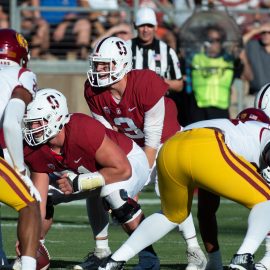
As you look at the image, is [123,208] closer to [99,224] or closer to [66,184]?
[66,184]

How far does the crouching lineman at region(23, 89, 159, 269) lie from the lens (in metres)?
6.65

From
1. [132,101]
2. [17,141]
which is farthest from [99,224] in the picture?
[17,141]

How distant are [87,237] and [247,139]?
9.71 ft

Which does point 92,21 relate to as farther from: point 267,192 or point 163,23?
point 267,192

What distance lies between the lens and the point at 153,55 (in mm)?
10828

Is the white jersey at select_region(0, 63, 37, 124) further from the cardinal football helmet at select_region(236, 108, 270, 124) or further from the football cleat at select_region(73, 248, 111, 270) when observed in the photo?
the cardinal football helmet at select_region(236, 108, 270, 124)

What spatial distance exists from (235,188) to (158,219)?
0.59 metres

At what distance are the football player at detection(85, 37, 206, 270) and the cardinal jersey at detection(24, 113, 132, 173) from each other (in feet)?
2.28

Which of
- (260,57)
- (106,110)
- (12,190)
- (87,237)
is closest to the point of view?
(12,190)

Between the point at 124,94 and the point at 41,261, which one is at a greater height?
the point at 124,94

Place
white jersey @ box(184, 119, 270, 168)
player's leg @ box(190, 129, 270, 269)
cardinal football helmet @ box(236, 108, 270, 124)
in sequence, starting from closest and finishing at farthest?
1. player's leg @ box(190, 129, 270, 269)
2. white jersey @ box(184, 119, 270, 168)
3. cardinal football helmet @ box(236, 108, 270, 124)

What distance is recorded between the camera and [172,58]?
10836mm

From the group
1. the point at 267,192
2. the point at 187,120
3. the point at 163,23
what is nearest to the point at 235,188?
the point at 267,192

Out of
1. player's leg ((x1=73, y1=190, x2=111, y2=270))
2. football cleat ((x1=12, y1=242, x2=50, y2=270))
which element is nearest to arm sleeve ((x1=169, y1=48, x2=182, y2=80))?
player's leg ((x1=73, y1=190, x2=111, y2=270))
